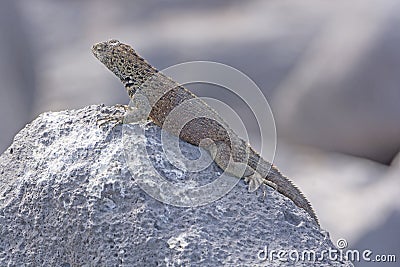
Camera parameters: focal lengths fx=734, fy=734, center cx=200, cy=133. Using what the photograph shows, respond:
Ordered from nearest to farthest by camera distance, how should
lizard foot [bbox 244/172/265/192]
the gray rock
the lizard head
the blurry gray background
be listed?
the gray rock, lizard foot [bbox 244/172/265/192], the lizard head, the blurry gray background

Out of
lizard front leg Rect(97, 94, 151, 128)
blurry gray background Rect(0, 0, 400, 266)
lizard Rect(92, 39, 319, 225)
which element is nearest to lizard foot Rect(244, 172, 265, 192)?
lizard Rect(92, 39, 319, 225)

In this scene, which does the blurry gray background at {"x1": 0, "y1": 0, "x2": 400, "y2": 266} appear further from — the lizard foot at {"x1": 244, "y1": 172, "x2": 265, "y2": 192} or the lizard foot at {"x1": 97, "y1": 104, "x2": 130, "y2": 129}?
the lizard foot at {"x1": 97, "y1": 104, "x2": 130, "y2": 129}

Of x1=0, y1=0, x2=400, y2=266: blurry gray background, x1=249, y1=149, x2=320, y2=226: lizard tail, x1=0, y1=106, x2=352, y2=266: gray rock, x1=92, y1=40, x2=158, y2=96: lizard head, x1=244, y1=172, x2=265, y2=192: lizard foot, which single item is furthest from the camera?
x1=0, y1=0, x2=400, y2=266: blurry gray background

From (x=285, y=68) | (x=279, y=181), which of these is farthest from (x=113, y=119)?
(x=285, y=68)

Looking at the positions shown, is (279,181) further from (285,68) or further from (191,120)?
(285,68)

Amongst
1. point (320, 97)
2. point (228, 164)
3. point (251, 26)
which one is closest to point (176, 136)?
point (228, 164)

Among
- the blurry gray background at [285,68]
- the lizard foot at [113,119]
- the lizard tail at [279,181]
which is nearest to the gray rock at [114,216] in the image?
the lizard foot at [113,119]

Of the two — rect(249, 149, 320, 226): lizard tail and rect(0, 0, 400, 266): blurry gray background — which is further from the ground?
rect(0, 0, 400, 266): blurry gray background
